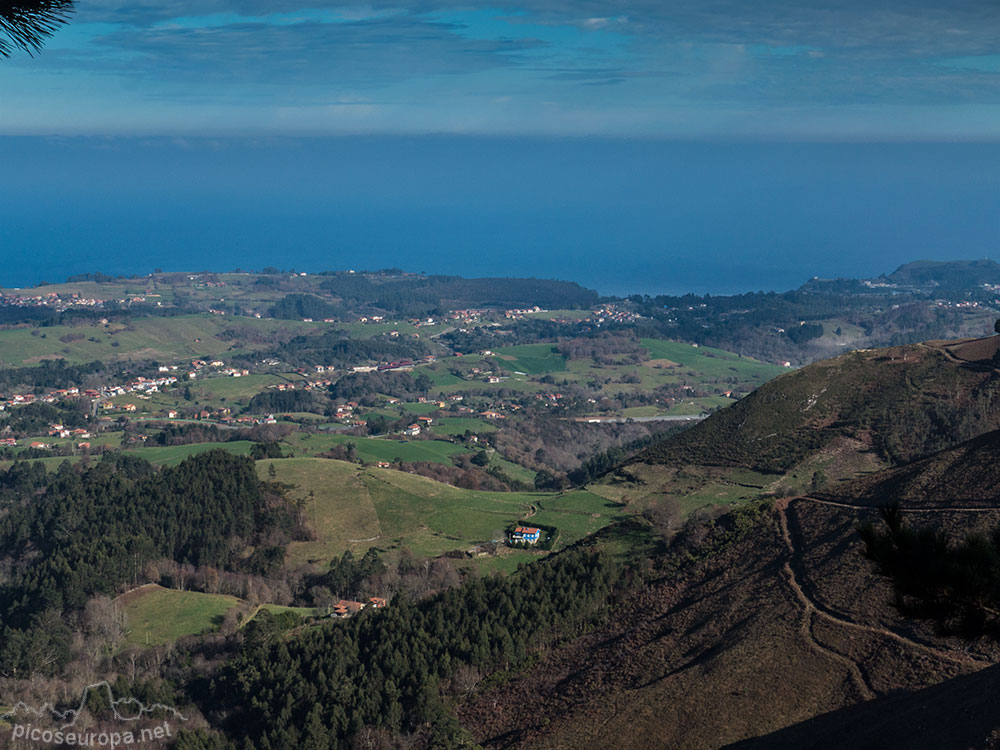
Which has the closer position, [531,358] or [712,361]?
[712,361]

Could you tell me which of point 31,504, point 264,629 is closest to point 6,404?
point 31,504

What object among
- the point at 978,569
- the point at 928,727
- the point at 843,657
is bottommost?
the point at 843,657

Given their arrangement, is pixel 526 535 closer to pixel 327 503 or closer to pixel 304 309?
pixel 327 503

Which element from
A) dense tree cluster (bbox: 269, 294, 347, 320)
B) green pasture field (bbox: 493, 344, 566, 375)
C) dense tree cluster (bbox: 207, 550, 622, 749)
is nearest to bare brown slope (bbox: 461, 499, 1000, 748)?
dense tree cluster (bbox: 207, 550, 622, 749)

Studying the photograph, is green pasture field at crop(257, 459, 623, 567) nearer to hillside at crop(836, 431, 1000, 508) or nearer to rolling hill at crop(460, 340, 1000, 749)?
rolling hill at crop(460, 340, 1000, 749)

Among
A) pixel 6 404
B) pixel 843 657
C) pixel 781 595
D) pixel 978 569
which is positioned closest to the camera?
pixel 978 569

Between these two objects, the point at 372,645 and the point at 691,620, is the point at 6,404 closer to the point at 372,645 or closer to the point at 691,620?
the point at 372,645

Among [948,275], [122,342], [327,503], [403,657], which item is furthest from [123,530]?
[948,275]
